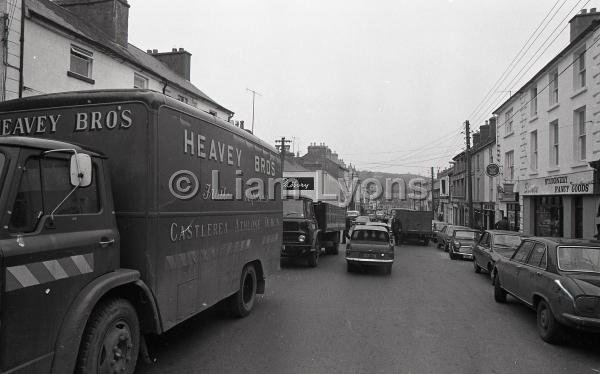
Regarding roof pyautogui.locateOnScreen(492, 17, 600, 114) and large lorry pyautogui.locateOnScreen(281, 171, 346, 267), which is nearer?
large lorry pyautogui.locateOnScreen(281, 171, 346, 267)

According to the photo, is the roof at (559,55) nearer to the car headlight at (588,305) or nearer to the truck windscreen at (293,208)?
the truck windscreen at (293,208)

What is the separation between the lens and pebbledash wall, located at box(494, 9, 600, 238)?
49.2ft

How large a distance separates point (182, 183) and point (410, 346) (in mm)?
3785

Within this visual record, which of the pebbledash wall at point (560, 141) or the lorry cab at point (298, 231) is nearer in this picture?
the lorry cab at point (298, 231)

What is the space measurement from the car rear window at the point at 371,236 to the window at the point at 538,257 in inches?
242

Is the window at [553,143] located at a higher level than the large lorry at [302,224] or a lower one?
higher

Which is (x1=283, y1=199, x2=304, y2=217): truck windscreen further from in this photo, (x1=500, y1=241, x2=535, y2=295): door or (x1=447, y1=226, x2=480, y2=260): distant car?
(x1=447, y1=226, x2=480, y2=260): distant car

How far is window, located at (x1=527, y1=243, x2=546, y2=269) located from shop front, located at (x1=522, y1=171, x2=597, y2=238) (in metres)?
9.79

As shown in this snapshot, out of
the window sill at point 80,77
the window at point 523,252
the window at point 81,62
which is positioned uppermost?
the window at point 81,62

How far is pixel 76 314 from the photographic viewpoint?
339 centimetres

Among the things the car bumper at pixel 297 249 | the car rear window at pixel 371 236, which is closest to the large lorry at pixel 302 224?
the car bumper at pixel 297 249

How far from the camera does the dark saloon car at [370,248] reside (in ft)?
40.0

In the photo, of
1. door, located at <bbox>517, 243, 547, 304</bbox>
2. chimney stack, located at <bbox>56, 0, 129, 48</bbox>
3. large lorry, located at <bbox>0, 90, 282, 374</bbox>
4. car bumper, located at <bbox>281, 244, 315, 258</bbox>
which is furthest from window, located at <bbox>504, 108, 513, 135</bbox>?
large lorry, located at <bbox>0, 90, 282, 374</bbox>

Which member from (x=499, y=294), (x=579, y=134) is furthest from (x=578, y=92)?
(x=499, y=294)
